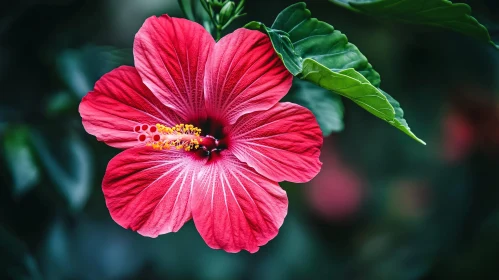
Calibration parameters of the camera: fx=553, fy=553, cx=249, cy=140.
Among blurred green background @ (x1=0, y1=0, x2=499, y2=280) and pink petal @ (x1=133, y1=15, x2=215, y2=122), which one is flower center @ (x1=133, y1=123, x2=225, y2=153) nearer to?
pink petal @ (x1=133, y1=15, x2=215, y2=122)

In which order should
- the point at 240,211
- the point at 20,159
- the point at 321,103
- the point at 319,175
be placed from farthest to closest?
the point at 319,175, the point at 20,159, the point at 321,103, the point at 240,211

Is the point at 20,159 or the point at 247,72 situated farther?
the point at 20,159

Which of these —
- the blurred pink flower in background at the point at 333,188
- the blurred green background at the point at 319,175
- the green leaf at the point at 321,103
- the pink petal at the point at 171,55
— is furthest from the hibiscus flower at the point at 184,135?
the blurred pink flower in background at the point at 333,188

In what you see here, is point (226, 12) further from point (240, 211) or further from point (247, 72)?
point (240, 211)

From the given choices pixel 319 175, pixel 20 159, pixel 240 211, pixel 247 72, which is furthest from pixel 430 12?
pixel 319 175

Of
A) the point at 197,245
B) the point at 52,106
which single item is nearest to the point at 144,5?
the point at 52,106

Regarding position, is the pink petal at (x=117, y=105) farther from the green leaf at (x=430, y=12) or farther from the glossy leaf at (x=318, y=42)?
the green leaf at (x=430, y=12)

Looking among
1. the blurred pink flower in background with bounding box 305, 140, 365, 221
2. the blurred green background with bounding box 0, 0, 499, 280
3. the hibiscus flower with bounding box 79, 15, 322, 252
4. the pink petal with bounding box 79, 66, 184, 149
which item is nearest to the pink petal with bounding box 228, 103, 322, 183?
the hibiscus flower with bounding box 79, 15, 322, 252
